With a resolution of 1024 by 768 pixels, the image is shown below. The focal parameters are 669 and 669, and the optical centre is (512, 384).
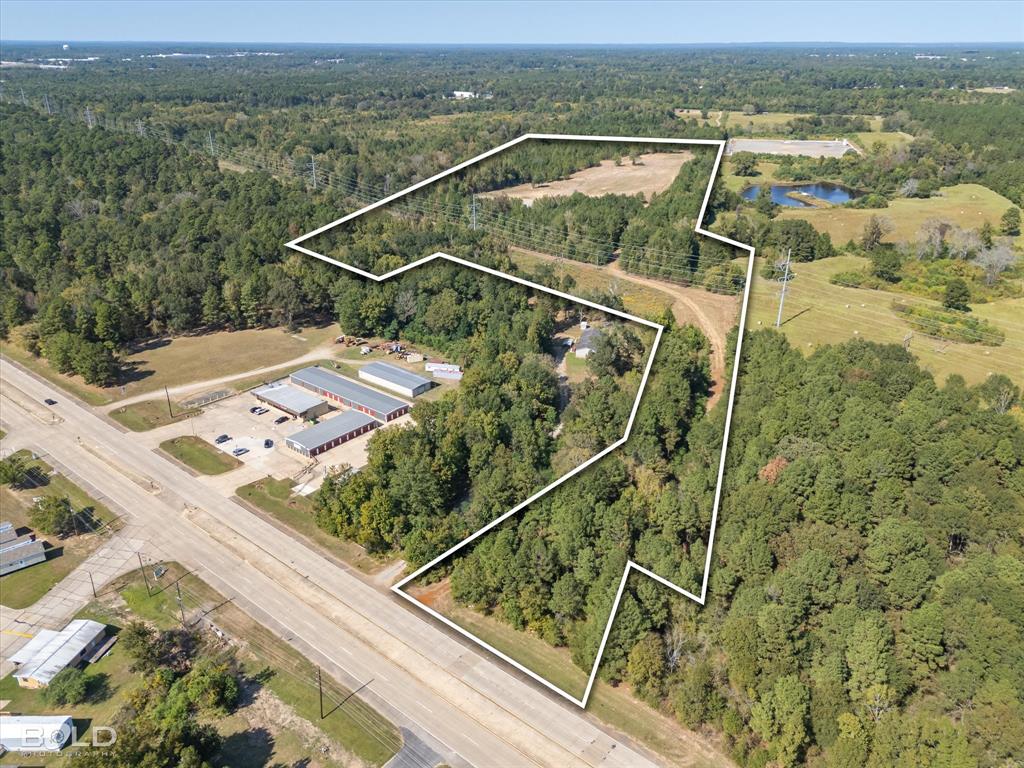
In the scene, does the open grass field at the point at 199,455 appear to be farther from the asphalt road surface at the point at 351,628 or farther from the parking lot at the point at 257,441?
the asphalt road surface at the point at 351,628

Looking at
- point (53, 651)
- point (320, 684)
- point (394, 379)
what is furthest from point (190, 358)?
point (320, 684)

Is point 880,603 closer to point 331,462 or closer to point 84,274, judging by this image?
point 331,462

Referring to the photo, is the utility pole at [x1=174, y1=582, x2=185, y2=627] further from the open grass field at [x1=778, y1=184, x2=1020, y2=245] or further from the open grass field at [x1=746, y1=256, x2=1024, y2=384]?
the open grass field at [x1=778, y1=184, x2=1020, y2=245]

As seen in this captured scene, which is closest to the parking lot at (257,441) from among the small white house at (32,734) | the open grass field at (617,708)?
the small white house at (32,734)

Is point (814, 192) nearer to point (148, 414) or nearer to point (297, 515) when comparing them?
point (297, 515)

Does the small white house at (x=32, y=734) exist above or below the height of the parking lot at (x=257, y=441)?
above

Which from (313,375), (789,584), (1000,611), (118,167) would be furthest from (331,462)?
(118,167)

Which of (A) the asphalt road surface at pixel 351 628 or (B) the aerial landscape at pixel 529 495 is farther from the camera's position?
(A) the asphalt road surface at pixel 351 628
